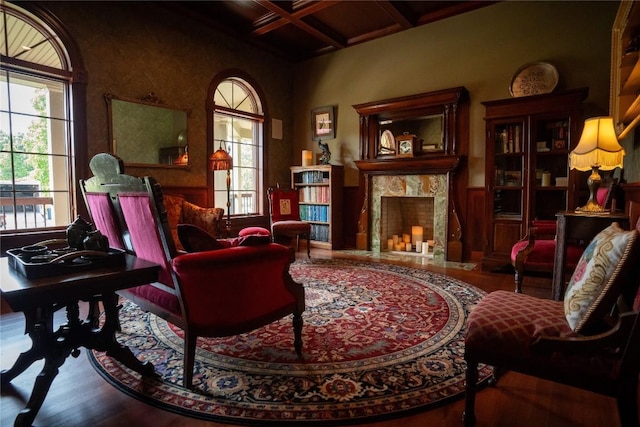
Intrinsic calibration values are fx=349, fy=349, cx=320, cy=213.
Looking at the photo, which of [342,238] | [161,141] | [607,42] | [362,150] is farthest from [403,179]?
[161,141]

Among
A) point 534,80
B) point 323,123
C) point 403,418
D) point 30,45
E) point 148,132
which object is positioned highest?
point 30,45

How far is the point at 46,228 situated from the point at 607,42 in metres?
6.12

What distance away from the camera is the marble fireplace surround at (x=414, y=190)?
4.59m

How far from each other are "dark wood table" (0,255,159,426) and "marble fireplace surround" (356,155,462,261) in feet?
12.7

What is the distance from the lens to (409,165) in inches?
189

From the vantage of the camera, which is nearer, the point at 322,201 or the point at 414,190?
the point at 414,190

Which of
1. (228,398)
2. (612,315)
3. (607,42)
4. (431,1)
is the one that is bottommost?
(228,398)

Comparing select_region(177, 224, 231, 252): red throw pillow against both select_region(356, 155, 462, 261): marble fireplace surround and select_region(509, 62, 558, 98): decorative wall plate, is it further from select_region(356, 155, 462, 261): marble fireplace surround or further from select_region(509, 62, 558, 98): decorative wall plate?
select_region(509, 62, 558, 98): decorative wall plate

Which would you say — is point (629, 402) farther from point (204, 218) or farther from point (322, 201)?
point (322, 201)

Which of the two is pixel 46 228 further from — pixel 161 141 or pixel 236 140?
pixel 236 140

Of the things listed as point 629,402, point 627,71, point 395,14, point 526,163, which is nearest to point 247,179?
point 395,14

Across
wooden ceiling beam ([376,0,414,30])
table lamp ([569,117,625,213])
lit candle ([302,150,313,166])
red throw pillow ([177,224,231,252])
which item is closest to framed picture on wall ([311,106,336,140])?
lit candle ([302,150,313,166])

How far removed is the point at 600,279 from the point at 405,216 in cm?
424

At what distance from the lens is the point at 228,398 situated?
1550mm
